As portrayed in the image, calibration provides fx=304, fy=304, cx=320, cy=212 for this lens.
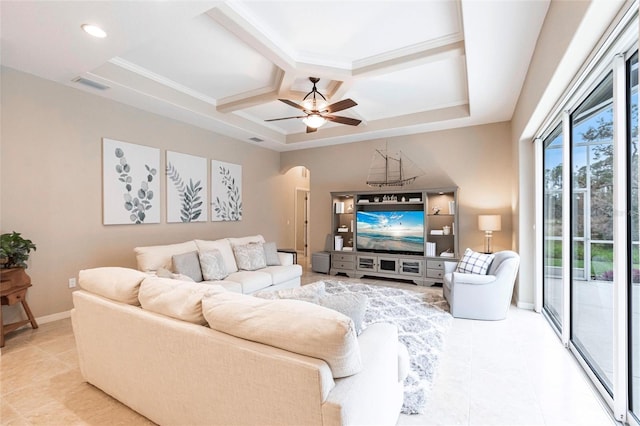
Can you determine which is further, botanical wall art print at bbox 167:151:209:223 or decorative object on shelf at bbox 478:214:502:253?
botanical wall art print at bbox 167:151:209:223

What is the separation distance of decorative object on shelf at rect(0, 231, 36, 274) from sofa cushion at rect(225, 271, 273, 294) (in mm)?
2126

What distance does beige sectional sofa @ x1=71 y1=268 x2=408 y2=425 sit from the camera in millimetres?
1234

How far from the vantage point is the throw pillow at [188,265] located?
12.2ft

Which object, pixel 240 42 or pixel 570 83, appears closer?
pixel 570 83

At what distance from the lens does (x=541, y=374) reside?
247 centimetres

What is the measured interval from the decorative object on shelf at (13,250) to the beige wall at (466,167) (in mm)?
5187

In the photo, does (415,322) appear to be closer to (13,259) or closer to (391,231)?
(391,231)

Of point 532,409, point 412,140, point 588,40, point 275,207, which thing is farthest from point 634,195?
point 275,207

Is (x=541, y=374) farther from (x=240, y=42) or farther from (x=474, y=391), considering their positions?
(x=240, y=42)

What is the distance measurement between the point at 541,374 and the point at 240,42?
4.18 metres

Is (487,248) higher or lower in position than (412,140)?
lower

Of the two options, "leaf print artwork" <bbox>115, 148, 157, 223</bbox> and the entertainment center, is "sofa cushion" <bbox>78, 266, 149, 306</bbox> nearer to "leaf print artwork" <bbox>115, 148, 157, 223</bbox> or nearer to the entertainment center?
"leaf print artwork" <bbox>115, 148, 157, 223</bbox>

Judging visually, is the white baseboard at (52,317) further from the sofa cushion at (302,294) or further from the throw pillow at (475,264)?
the throw pillow at (475,264)

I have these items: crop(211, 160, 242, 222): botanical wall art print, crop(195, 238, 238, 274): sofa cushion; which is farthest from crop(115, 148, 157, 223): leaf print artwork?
crop(211, 160, 242, 222): botanical wall art print
